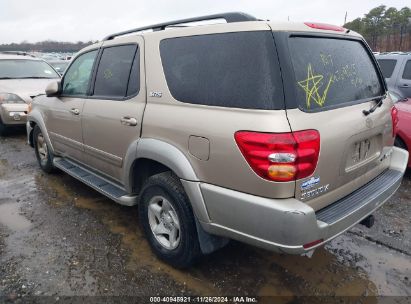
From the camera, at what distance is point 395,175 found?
302 cm

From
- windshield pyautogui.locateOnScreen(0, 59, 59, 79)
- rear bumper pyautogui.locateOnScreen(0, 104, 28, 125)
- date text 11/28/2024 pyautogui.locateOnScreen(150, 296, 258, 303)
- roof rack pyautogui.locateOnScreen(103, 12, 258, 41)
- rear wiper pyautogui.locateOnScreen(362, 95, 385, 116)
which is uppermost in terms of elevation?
roof rack pyautogui.locateOnScreen(103, 12, 258, 41)

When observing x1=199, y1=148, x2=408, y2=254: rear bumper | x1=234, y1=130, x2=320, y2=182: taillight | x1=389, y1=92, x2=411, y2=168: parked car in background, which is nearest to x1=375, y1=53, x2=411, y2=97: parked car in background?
x1=389, y1=92, x2=411, y2=168: parked car in background

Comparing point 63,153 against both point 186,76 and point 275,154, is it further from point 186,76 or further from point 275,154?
point 275,154

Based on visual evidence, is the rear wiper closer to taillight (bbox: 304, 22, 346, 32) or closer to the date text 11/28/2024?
taillight (bbox: 304, 22, 346, 32)

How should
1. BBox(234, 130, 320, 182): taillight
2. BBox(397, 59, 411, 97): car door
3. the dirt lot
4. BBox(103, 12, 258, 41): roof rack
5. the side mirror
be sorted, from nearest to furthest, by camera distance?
BBox(234, 130, 320, 182): taillight
BBox(103, 12, 258, 41): roof rack
the dirt lot
the side mirror
BBox(397, 59, 411, 97): car door

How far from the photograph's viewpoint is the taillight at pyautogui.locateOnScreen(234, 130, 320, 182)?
6.81 feet

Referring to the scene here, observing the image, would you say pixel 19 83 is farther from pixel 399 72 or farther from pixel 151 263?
pixel 399 72

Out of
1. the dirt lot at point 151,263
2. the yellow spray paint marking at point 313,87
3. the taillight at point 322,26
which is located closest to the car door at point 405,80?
the dirt lot at point 151,263

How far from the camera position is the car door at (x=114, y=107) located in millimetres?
3043

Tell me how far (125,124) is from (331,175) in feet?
5.73

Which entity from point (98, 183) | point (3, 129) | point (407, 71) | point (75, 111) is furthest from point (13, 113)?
point (407, 71)

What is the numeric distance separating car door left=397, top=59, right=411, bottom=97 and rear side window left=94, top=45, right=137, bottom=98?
20.8 feet

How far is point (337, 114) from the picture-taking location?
238 centimetres

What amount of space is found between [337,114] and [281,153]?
59 cm
